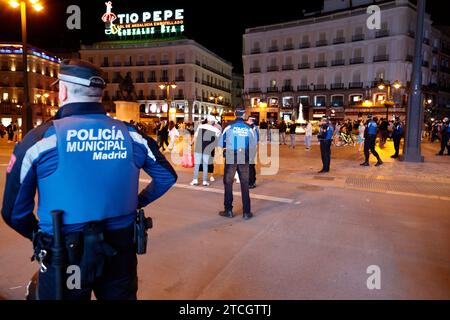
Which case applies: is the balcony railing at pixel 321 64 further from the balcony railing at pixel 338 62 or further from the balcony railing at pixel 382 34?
the balcony railing at pixel 382 34

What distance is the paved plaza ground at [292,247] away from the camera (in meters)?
3.46

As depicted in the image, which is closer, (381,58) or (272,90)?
(381,58)

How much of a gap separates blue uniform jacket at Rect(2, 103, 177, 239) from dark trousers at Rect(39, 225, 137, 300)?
73mm

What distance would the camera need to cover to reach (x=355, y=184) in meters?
9.13

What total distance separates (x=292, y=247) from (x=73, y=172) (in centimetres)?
334

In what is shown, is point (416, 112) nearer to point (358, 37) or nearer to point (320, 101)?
point (358, 37)

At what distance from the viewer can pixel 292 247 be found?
15.0 ft

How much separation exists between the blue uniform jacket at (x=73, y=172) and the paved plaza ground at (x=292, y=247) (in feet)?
5.37

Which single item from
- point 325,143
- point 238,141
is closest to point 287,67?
point 325,143

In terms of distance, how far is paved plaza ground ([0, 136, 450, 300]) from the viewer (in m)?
3.46

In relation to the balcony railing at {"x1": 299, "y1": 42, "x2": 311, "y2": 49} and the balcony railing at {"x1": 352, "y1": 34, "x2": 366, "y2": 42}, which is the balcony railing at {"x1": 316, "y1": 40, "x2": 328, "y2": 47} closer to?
the balcony railing at {"x1": 299, "y1": 42, "x2": 311, "y2": 49}

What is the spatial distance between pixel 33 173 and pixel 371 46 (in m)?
57.7

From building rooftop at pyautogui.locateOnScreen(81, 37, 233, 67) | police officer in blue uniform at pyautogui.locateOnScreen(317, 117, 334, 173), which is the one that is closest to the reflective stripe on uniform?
police officer in blue uniform at pyautogui.locateOnScreen(317, 117, 334, 173)
